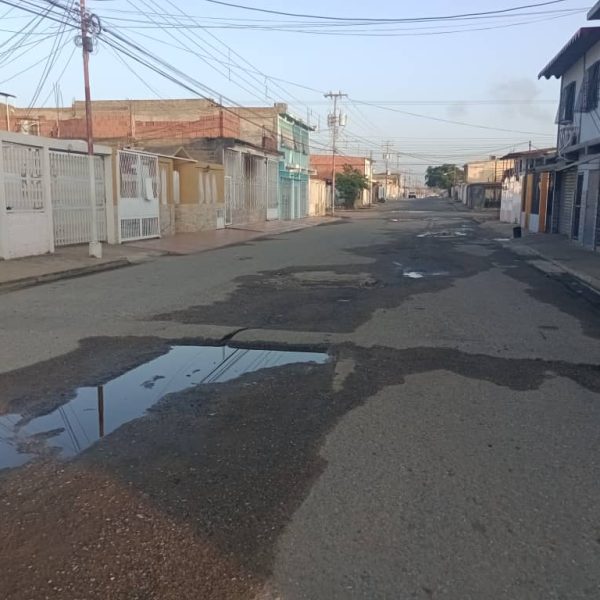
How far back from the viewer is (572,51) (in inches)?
947

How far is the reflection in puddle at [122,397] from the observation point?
15.4 feet

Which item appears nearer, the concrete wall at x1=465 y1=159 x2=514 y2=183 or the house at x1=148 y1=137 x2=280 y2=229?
the house at x1=148 y1=137 x2=280 y2=229

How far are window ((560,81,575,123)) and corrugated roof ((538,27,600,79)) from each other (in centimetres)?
89

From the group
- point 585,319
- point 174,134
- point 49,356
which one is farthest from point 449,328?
point 174,134

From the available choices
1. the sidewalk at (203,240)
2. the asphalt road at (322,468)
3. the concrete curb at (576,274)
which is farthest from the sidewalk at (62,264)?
the concrete curb at (576,274)

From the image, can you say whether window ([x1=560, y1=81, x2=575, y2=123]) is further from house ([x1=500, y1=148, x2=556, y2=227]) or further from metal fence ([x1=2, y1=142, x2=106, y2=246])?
metal fence ([x1=2, y1=142, x2=106, y2=246])

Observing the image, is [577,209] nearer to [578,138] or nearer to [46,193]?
[578,138]

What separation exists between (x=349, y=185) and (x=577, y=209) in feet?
178

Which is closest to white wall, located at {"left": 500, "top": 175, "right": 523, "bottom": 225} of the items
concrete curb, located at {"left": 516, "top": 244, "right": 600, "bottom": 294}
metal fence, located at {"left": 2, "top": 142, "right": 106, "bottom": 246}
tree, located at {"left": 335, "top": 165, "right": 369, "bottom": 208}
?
concrete curb, located at {"left": 516, "top": 244, "right": 600, "bottom": 294}

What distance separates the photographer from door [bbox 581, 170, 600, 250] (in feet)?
67.5

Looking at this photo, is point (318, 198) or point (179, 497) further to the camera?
point (318, 198)

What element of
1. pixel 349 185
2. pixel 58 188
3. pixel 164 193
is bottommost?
pixel 164 193

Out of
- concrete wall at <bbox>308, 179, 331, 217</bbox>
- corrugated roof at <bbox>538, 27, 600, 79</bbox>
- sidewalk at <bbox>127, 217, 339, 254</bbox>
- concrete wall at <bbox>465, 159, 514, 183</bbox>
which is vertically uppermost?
corrugated roof at <bbox>538, 27, 600, 79</bbox>

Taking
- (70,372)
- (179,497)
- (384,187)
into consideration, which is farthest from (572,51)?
(384,187)
